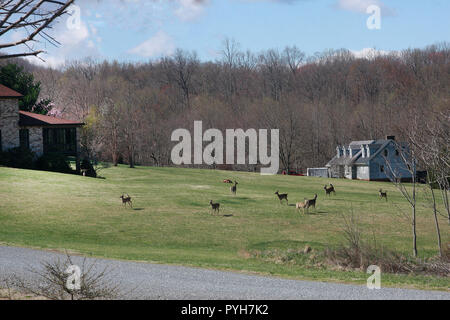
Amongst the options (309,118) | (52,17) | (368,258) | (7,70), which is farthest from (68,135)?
(309,118)

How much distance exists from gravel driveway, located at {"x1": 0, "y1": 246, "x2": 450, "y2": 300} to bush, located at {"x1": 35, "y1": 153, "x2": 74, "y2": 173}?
110 feet

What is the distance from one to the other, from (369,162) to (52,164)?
42.8 m

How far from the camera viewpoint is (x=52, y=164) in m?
48.6

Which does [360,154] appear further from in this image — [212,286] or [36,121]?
[212,286]

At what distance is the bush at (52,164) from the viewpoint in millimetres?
48375

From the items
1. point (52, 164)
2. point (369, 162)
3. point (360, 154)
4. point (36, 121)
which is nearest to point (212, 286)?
point (52, 164)

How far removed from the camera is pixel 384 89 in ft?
405

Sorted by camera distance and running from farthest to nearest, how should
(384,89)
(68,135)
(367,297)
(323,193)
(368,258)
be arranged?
(384,89)
(68,135)
(323,193)
(368,258)
(367,297)

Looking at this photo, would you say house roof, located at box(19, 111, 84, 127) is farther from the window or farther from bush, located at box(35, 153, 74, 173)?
bush, located at box(35, 153, 74, 173)

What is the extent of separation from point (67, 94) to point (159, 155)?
21.5 m

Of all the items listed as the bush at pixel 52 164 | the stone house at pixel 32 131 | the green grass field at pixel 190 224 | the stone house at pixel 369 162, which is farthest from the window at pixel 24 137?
the stone house at pixel 369 162

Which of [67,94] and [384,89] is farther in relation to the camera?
[384,89]

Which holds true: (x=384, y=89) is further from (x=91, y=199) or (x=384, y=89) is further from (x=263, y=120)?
(x=91, y=199)

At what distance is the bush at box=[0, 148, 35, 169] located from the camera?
46.3 meters
